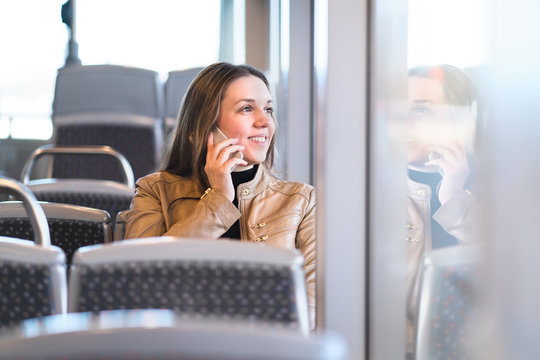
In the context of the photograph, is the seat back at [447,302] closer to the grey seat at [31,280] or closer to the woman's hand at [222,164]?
the grey seat at [31,280]

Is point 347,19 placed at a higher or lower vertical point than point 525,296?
higher

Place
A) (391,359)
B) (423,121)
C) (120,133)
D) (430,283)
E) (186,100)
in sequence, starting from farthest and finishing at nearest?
(120,133) → (186,100) → (391,359) → (423,121) → (430,283)

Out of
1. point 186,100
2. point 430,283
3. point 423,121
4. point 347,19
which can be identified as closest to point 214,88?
point 186,100

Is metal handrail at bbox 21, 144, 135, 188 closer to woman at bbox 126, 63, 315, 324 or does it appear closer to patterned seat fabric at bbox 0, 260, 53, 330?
woman at bbox 126, 63, 315, 324

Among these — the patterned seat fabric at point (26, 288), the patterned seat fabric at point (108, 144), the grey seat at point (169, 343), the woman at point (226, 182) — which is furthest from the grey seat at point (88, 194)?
the grey seat at point (169, 343)

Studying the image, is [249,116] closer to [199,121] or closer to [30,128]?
[199,121]

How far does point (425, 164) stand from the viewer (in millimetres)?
1119

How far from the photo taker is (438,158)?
105 cm

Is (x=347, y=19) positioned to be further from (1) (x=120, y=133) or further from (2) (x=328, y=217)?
(1) (x=120, y=133)

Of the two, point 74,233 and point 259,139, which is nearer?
point 74,233

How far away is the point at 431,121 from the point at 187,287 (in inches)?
19.2

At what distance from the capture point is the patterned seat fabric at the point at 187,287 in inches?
34.6

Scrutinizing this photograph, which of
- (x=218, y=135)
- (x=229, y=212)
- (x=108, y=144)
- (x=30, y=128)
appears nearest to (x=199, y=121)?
(x=218, y=135)

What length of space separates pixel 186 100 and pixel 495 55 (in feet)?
4.72
